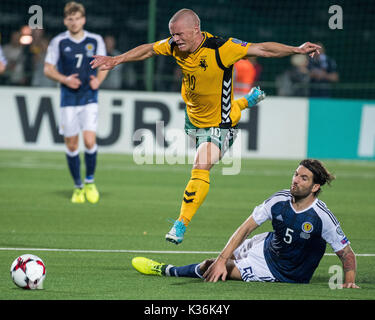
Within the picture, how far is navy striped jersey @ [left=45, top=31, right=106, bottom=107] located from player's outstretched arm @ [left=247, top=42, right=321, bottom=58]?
418 cm

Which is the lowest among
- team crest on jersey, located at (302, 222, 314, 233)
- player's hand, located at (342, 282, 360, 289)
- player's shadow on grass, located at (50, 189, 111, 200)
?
player's shadow on grass, located at (50, 189, 111, 200)

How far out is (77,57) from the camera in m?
10.9

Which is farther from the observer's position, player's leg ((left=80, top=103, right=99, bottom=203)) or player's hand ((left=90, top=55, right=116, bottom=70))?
player's leg ((left=80, top=103, right=99, bottom=203))

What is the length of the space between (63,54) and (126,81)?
8.53 m

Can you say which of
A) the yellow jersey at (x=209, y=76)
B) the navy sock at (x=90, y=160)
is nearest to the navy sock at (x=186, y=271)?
the yellow jersey at (x=209, y=76)

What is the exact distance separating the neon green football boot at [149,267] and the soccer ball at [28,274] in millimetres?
1018

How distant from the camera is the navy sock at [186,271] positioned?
21.0ft

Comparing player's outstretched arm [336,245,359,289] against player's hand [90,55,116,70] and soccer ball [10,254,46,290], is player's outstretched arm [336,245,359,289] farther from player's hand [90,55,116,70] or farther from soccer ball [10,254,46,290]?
player's hand [90,55,116,70]

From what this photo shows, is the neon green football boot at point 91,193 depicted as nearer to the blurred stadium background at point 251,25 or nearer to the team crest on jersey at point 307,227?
the team crest on jersey at point 307,227

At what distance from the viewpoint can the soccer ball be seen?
5.74 metres

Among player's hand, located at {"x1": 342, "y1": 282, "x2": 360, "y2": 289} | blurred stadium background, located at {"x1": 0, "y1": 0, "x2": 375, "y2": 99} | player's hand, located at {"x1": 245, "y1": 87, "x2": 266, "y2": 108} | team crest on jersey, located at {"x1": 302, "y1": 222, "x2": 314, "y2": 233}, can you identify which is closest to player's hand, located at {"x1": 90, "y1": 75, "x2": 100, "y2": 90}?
player's hand, located at {"x1": 245, "y1": 87, "x2": 266, "y2": 108}

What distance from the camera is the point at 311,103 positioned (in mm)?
16516
